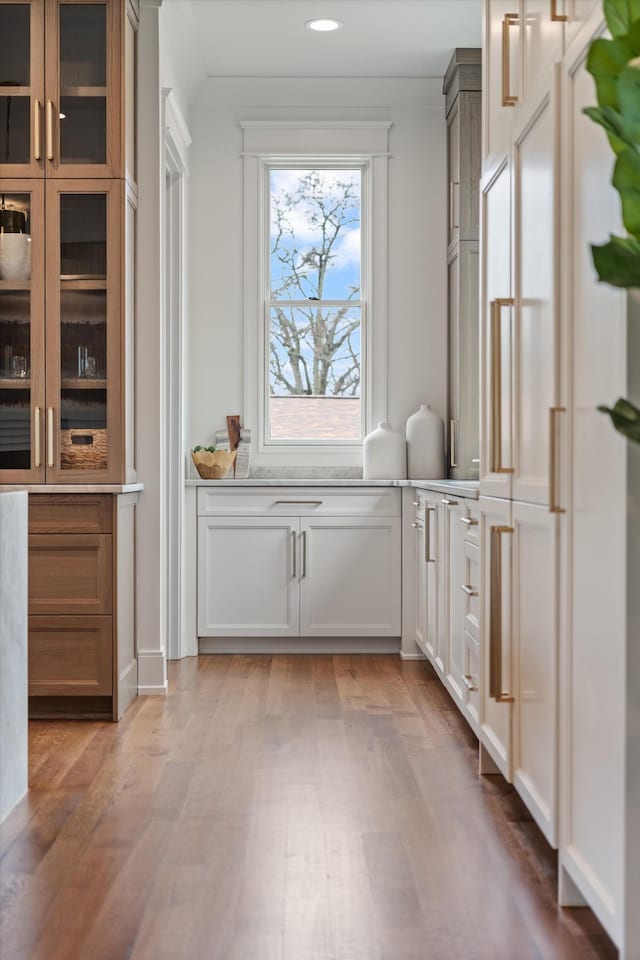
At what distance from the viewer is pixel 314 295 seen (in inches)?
217

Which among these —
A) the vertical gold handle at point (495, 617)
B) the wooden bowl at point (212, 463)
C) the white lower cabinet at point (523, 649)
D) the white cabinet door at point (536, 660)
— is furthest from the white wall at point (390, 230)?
the white cabinet door at point (536, 660)

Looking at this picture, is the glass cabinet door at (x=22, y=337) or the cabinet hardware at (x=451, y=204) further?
the cabinet hardware at (x=451, y=204)

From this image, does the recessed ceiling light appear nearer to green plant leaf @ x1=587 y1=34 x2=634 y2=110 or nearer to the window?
the window

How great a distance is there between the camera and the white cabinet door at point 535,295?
2055 millimetres

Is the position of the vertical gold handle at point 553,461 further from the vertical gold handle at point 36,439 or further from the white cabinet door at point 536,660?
the vertical gold handle at point 36,439

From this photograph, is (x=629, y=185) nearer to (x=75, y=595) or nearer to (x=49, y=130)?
(x=75, y=595)

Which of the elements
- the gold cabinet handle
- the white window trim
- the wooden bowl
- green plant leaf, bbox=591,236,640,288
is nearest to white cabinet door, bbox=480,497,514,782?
the gold cabinet handle

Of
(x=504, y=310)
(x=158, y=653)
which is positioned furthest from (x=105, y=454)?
(x=504, y=310)

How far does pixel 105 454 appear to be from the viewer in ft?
12.4

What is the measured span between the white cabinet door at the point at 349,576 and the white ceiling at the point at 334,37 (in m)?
2.28

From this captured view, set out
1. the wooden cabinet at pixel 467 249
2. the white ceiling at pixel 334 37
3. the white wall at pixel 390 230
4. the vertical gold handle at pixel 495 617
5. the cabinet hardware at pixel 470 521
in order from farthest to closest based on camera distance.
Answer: the white wall at pixel 390 230 < the wooden cabinet at pixel 467 249 < the white ceiling at pixel 334 37 < the cabinet hardware at pixel 470 521 < the vertical gold handle at pixel 495 617

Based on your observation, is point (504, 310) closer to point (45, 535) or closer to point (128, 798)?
point (128, 798)

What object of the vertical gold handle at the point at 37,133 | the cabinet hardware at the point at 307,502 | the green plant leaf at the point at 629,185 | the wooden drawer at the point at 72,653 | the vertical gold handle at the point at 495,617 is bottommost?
the wooden drawer at the point at 72,653

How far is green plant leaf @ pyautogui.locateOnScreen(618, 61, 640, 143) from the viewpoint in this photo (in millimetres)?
1235
